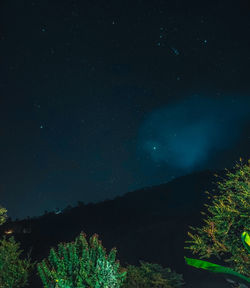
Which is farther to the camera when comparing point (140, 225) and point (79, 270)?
point (140, 225)

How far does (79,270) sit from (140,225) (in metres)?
38.4

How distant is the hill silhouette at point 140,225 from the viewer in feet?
109

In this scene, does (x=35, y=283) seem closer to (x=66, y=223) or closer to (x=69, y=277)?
(x=69, y=277)

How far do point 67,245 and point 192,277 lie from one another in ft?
73.4

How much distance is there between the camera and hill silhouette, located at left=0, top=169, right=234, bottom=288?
33.2 metres

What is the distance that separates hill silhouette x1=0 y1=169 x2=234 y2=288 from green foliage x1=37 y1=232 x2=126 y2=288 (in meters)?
17.5

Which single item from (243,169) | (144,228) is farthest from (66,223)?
(243,169)

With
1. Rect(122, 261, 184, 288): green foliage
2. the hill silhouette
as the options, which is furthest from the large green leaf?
the hill silhouette

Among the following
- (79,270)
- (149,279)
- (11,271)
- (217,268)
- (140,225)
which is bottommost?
(149,279)

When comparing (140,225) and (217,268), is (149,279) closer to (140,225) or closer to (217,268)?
(217,268)

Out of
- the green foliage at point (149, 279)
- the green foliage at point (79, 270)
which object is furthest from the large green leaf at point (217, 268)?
the green foliage at point (149, 279)

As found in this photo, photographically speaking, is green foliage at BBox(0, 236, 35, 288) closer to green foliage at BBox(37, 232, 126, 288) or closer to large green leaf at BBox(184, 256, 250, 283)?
green foliage at BBox(37, 232, 126, 288)

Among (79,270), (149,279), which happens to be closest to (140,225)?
(149,279)

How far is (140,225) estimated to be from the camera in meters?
45.7
